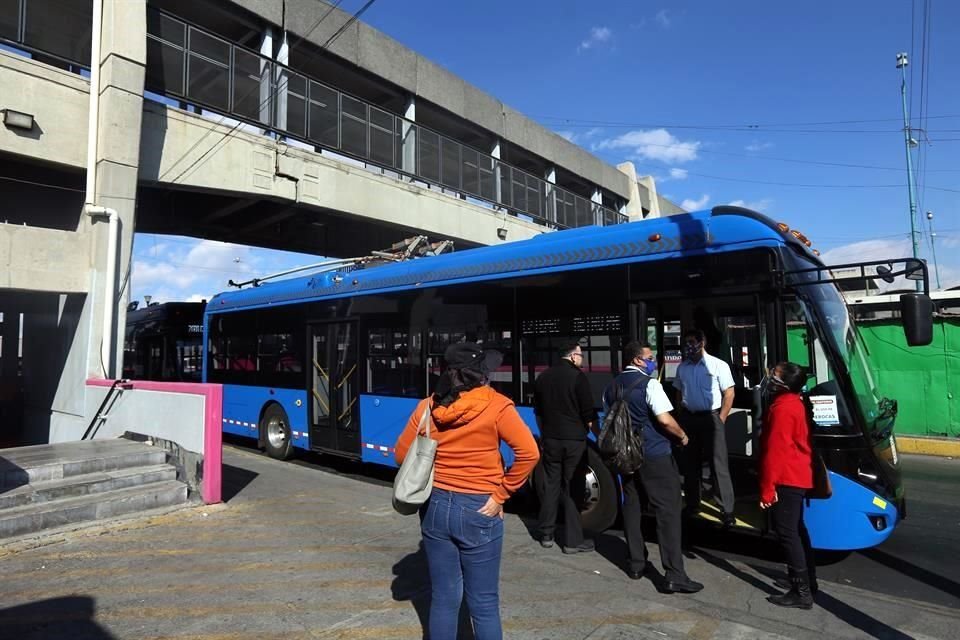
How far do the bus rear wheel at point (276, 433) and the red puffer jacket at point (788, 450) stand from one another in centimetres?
782

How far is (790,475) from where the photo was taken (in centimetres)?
411

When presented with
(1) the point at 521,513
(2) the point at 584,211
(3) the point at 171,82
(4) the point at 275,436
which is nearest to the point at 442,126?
(2) the point at 584,211

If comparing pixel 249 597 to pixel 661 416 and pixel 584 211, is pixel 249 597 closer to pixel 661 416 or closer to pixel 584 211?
pixel 661 416

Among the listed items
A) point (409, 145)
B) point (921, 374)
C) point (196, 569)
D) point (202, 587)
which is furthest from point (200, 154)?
point (921, 374)

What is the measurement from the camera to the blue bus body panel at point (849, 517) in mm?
4523

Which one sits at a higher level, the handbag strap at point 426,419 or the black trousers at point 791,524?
the handbag strap at point 426,419

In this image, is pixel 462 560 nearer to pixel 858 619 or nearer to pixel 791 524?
pixel 791 524

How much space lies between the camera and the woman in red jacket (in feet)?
13.5

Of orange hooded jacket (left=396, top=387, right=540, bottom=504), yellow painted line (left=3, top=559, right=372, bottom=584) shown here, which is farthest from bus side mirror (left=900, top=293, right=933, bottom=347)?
→ yellow painted line (left=3, top=559, right=372, bottom=584)

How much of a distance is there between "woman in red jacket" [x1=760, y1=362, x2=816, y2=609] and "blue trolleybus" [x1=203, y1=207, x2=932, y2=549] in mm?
663

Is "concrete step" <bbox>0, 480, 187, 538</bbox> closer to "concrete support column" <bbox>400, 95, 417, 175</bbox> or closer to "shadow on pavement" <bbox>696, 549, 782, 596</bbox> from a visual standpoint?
"shadow on pavement" <bbox>696, 549, 782, 596</bbox>

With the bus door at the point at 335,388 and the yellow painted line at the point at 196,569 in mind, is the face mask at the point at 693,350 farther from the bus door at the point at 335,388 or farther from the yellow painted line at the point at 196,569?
the bus door at the point at 335,388

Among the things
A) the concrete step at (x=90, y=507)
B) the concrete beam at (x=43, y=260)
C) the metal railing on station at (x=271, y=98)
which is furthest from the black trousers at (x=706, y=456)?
the metal railing on station at (x=271, y=98)

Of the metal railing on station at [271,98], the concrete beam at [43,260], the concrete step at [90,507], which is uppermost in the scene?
the metal railing on station at [271,98]
